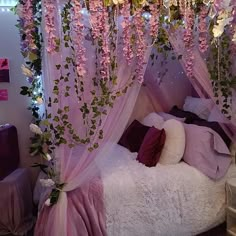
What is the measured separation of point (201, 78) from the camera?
2.41m

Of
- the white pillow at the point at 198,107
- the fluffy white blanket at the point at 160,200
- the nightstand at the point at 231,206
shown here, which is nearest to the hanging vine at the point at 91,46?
the fluffy white blanket at the point at 160,200

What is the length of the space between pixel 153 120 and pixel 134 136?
0.94ft

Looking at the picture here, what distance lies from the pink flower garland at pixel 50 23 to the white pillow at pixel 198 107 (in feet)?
5.26

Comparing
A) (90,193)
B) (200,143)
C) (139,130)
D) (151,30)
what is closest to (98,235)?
(90,193)

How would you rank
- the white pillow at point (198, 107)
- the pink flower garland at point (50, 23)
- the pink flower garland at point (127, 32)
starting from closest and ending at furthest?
the pink flower garland at point (50, 23) < the pink flower garland at point (127, 32) < the white pillow at point (198, 107)

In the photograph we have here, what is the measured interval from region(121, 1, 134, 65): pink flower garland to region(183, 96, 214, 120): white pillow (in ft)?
3.52

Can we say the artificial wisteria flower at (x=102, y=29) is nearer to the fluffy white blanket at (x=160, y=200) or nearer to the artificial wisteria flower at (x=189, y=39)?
the artificial wisteria flower at (x=189, y=39)

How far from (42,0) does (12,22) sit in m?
1.67

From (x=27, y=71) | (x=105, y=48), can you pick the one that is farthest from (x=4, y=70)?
(x=105, y=48)

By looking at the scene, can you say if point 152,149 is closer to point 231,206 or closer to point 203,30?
point 231,206

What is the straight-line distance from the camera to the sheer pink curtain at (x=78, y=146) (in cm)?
188

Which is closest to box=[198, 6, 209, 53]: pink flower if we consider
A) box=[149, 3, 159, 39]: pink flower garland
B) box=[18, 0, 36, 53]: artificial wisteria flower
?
box=[149, 3, 159, 39]: pink flower garland

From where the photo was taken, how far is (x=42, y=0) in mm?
1783

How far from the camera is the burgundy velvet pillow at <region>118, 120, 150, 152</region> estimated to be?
9.82 ft
